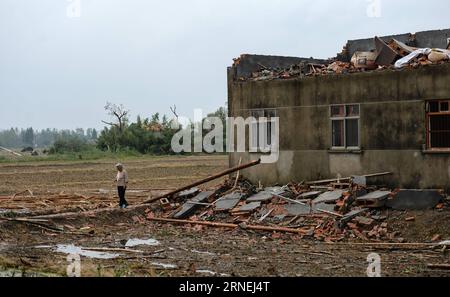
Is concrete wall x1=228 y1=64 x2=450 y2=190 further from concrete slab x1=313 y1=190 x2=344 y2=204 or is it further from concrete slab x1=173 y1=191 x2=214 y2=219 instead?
concrete slab x1=173 y1=191 x2=214 y2=219

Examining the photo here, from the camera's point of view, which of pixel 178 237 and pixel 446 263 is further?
pixel 178 237

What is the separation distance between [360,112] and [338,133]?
1.15 metres

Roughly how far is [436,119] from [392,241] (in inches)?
179

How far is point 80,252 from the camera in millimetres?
16312

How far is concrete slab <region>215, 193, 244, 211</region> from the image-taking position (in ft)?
71.9

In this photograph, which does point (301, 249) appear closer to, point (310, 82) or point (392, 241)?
point (392, 241)

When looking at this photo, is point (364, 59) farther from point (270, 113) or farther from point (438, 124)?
point (438, 124)

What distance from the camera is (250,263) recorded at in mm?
14469

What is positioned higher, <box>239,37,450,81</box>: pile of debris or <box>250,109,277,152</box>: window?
<box>239,37,450,81</box>: pile of debris

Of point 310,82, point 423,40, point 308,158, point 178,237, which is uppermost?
point 423,40

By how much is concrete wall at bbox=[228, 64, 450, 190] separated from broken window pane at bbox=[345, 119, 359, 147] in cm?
32

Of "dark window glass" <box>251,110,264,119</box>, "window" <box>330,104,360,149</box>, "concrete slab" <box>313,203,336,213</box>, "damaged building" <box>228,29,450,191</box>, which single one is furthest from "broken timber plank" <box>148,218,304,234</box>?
"dark window glass" <box>251,110,264,119</box>

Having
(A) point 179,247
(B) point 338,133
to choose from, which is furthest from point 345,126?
(A) point 179,247
